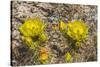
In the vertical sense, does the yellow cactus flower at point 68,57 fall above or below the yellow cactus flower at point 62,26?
below

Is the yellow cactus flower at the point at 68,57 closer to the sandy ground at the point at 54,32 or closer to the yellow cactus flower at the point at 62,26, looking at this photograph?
the sandy ground at the point at 54,32

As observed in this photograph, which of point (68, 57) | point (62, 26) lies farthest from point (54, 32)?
point (68, 57)

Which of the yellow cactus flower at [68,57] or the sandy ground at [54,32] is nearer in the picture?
the sandy ground at [54,32]

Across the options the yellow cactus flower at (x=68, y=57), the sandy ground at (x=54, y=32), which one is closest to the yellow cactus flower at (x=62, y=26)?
the sandy ground at (x=54, y=32)

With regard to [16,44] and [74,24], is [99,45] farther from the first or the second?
[16,44]

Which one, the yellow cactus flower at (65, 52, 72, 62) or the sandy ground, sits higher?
the sandy ground

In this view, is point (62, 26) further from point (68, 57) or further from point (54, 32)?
point (68, 57)

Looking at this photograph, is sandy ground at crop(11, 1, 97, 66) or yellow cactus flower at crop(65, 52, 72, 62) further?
yellow cactus flower at crop(65, 52, 72, 62)

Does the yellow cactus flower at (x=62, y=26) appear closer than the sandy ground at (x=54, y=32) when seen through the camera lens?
No

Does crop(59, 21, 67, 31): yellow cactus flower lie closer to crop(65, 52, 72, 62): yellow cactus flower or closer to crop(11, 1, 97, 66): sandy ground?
crop(11, 1, 97, 66): sandy ground

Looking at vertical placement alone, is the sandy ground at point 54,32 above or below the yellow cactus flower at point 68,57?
above

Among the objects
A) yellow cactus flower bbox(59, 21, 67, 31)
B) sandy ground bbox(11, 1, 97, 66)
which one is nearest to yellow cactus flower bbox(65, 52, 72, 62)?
sandy ground bbox(11, 1, 97, 66)
